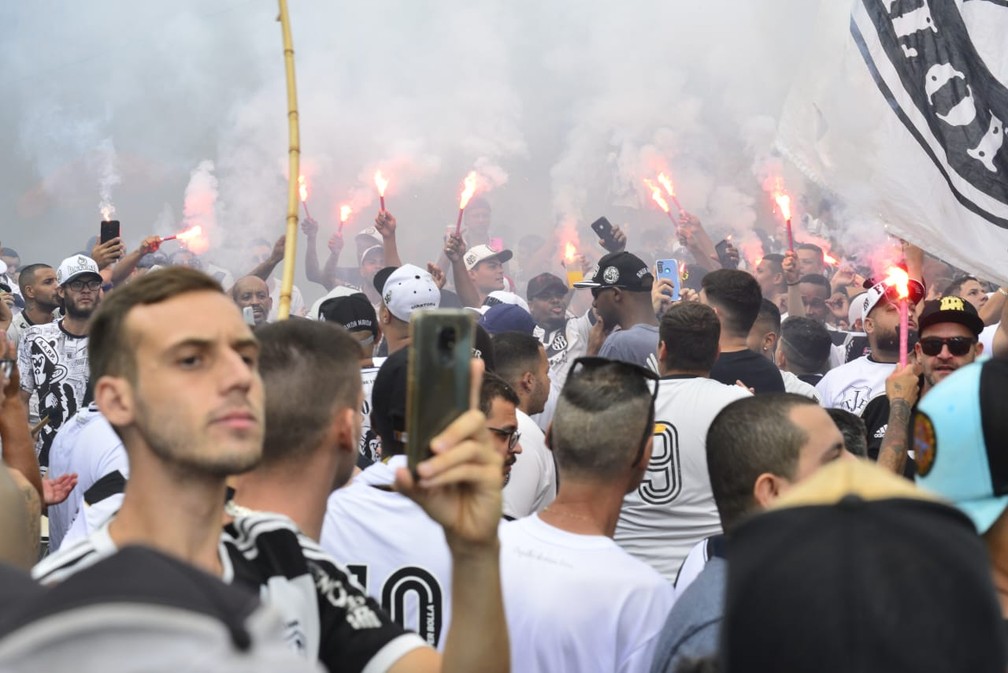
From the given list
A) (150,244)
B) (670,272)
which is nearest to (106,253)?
(150,244)

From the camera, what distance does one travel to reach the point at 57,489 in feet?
13.9

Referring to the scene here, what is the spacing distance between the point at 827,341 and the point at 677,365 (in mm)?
2975

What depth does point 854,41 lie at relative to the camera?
4758 mm

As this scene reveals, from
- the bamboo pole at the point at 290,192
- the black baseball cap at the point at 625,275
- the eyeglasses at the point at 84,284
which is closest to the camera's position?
the bamboo pole at the point at 290,192

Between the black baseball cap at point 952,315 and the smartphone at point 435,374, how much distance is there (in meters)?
3.51

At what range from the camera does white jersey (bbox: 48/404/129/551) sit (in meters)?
4.70

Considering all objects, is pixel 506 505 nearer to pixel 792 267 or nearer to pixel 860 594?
pixel 860 594

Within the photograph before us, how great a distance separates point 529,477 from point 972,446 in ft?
7.87

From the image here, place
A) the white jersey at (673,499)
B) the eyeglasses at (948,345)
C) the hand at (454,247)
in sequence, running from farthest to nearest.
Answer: the hand at (454,247), the eyeglasses at (948,345), the white jersey at (673,499)

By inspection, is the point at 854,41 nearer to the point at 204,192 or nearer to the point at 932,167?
the point at 932,167

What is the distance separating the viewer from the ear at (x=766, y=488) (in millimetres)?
3047

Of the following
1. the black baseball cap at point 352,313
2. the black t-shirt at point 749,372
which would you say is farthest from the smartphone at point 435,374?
the black baseball cap at point 352,313

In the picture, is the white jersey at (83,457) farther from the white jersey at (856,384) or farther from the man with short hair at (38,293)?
the white jersey at (856,384)

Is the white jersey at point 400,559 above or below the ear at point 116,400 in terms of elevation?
below
